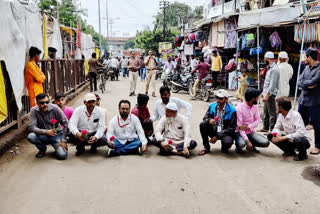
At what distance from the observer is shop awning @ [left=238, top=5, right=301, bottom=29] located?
9898mm

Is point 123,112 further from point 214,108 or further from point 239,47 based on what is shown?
point 239,47

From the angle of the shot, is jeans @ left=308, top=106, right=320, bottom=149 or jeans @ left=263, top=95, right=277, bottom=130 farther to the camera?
jeans @ left=263, top=95, right=277, bottom=130

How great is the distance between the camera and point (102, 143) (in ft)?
18.7

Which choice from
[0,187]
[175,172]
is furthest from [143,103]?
[0,187]

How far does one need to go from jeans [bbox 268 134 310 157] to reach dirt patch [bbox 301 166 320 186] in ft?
1.34

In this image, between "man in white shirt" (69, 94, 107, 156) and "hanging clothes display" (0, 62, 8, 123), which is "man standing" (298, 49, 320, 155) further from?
"hanging clothes display" (0, 62, 8, 123)

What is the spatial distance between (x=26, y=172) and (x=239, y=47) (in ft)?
31.1

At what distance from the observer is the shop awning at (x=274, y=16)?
32.5 ft

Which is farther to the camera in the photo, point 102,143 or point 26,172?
point 102,143

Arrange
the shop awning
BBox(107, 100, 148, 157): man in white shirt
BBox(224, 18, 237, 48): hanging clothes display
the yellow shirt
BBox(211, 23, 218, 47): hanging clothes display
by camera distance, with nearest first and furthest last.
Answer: BBox(107, 100, 148, 157): man in white shirt < the shop awning < BBox(224, 18, 237, 48): hanging clothes display < the yellow shirt < BBox(211, 23, 218, 47): hanging clothes display

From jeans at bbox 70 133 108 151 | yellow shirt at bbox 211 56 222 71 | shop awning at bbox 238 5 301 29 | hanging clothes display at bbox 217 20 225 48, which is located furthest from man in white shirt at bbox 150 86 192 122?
hanging clothes display at bbox 217 20 225 48

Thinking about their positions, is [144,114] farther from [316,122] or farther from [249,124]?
[316,122]

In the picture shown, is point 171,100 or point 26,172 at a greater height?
point 171,100

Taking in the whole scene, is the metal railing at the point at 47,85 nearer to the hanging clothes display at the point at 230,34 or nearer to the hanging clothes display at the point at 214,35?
the hanging clothes display at the point at 214,35
